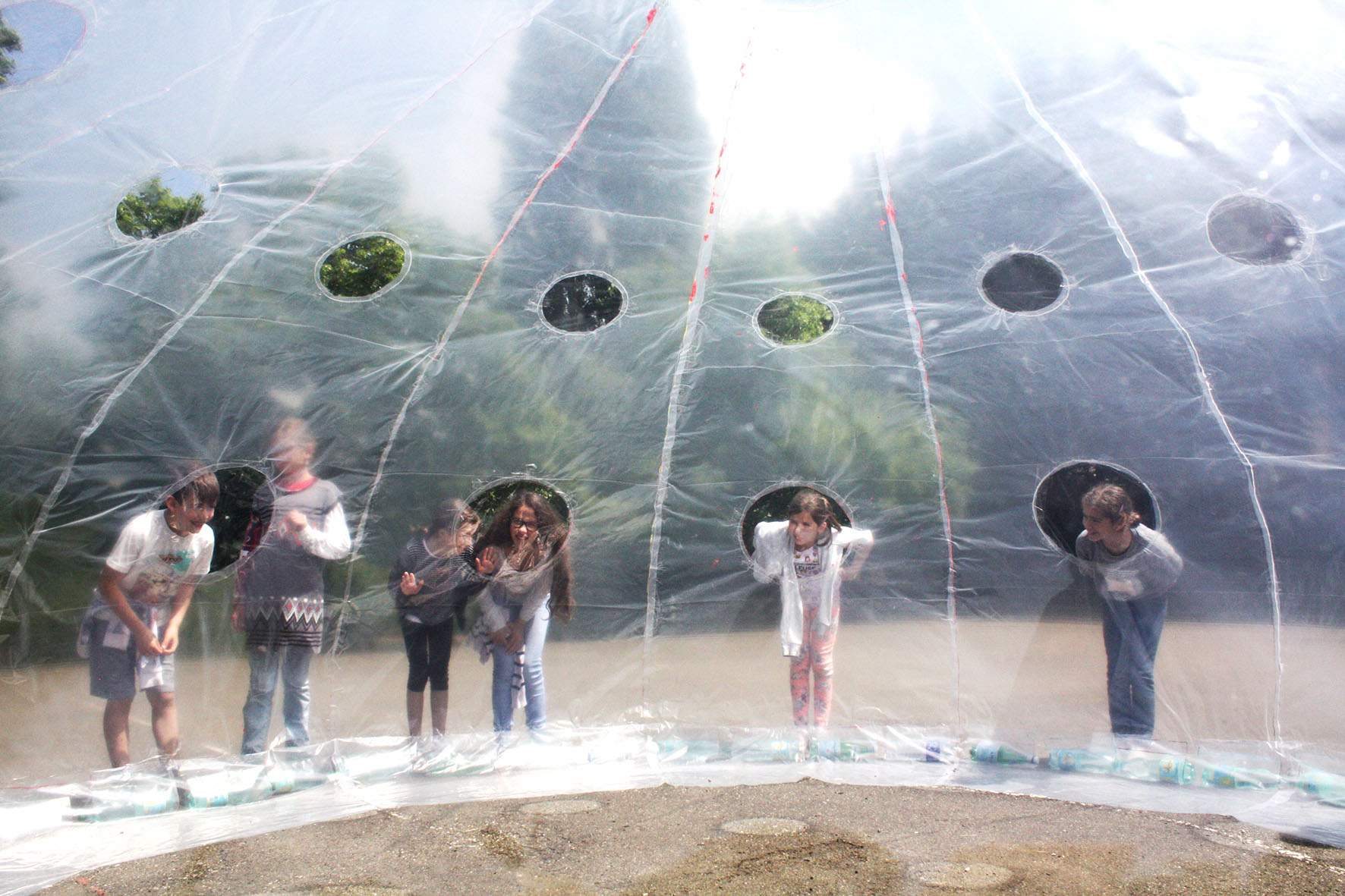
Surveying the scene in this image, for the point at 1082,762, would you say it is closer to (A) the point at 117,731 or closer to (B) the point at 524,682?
(B) the point at 524,682

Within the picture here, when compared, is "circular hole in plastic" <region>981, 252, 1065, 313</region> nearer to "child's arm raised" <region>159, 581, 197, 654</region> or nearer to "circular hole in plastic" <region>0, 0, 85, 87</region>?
"child's arm raised" <region>159, 581, 197, 654</region>

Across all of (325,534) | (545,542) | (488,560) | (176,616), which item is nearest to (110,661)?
(176,616)

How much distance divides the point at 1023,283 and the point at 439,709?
3.30 meters

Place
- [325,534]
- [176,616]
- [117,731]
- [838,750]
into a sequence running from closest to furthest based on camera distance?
1. [117,731]
2. [176,616]
3. [325,534]
4. [838,750]

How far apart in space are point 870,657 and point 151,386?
132 inches

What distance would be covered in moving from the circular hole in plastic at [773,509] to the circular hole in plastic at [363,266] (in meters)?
2.00

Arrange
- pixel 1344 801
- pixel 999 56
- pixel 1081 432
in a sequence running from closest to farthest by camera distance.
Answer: pixel 1344 801 < pixel 1081 432 < pixel 999 56

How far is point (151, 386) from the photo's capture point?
12.8ft

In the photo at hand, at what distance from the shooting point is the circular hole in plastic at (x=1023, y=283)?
4.20 meters

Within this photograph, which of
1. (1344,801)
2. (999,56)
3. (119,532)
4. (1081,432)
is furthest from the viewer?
(999,56)

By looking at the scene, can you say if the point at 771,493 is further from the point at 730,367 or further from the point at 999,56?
the point at 999,56

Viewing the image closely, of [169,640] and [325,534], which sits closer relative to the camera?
[169,640]

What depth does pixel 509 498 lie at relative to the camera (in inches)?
171

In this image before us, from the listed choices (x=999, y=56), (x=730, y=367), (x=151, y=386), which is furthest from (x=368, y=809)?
(x=999, y=56)
